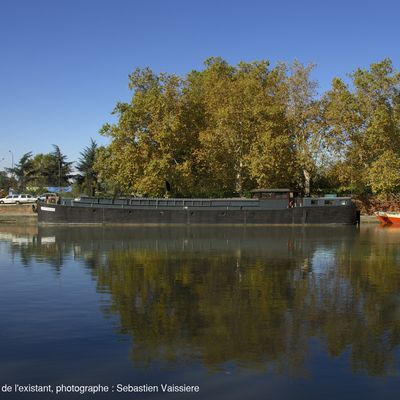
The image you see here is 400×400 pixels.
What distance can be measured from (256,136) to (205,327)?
5316cm

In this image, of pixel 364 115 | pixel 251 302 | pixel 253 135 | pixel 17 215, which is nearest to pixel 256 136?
pixel 253 135

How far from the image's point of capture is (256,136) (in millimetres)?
63969

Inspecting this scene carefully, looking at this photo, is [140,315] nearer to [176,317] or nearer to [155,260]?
[176,317]

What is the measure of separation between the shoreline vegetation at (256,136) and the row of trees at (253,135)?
4.9 inches

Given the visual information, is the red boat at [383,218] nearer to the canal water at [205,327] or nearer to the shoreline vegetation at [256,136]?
the shoreline vegetation at [256,136]

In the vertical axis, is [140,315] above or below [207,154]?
below

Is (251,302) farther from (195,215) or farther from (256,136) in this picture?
(256,136)

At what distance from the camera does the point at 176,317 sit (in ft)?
43.7

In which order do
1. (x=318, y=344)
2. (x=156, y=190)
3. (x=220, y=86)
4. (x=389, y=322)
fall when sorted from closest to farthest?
(x=318, y=344) → (x=389, y=322) → (x=156, y=190) → (x=220, y=86)

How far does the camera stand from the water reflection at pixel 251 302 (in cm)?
1054

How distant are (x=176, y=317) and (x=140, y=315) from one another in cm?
95

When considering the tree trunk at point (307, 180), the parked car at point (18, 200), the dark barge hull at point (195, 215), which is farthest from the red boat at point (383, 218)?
the parked car at point (18, 200)

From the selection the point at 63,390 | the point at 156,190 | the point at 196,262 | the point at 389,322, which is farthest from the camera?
the point at 156,190

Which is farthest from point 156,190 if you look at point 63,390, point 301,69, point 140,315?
point 63,390
